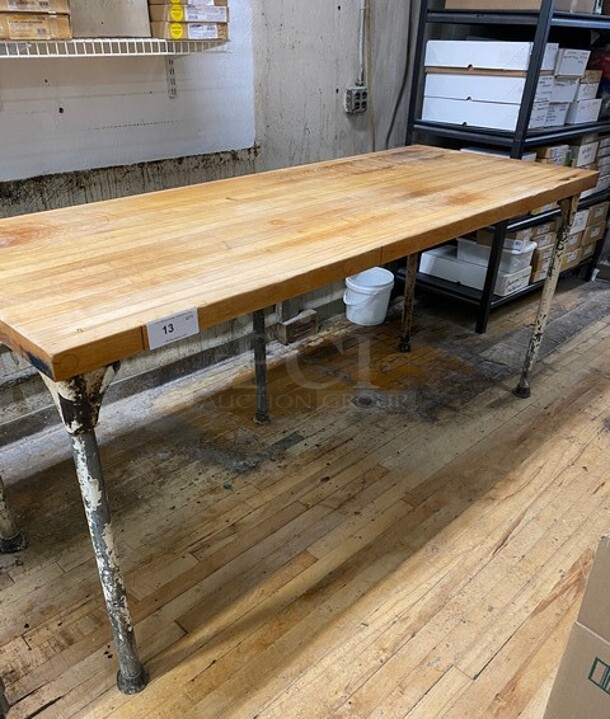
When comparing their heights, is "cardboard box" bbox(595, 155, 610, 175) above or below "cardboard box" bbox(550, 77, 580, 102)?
below

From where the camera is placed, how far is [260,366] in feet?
6.97

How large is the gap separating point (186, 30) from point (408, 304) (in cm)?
145

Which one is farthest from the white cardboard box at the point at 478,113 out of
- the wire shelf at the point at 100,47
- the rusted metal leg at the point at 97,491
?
the rusted metal leg at the point at 97,491

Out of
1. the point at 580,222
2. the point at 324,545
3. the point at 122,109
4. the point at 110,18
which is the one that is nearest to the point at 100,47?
the point at 110,18

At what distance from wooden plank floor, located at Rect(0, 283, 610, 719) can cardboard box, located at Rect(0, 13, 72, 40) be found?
1260 millimetres

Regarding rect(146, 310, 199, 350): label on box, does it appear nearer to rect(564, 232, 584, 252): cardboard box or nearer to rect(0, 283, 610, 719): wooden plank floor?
rect(0, 283, 610, 719): wooden plank floor

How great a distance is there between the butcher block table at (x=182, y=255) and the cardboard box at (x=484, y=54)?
28.7 inches

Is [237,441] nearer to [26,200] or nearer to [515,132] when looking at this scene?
[26,200]

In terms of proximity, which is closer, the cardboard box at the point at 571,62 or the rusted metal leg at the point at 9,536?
the rusted metal leg at the point at 9,536

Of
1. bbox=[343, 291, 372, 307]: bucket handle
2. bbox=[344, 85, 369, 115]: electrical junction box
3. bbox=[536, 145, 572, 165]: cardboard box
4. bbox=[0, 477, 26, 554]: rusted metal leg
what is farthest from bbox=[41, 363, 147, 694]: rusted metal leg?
bbox=[536, 145, 572, 165]: cardboard box

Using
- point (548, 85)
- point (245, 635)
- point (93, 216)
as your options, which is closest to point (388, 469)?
point (245, 635)

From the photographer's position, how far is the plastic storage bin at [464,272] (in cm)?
294

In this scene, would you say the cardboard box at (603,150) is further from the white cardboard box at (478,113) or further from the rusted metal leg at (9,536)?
the rusted metal leg at (9,536)

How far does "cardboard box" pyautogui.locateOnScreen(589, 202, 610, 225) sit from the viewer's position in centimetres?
336
